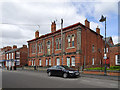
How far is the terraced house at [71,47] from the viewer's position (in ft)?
80.7

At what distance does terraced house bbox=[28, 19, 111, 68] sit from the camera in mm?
24603

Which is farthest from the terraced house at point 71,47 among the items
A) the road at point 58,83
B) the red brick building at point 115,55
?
the road at point 58,83

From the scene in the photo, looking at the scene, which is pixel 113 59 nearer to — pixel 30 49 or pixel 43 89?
pixel 43 89

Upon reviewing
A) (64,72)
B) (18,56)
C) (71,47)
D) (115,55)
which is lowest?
(18,56)

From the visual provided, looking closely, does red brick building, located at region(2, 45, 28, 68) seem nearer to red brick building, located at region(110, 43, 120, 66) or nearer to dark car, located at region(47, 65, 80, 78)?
dark car, located at region(47, 65, 80, 78)

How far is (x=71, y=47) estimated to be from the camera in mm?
25734

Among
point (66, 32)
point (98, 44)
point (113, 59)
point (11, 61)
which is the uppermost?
point (66, 32)

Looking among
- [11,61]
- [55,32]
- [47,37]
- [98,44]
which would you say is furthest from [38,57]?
[11,61]

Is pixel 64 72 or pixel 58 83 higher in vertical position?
pixel 64 72

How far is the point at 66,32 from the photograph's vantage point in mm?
27312

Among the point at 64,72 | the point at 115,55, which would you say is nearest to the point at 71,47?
the point at 115,55

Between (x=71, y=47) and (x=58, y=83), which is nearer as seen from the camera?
(x=58, y=83)

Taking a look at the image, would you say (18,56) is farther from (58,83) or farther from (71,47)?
(58,83)

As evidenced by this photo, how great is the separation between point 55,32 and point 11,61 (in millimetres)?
30073
